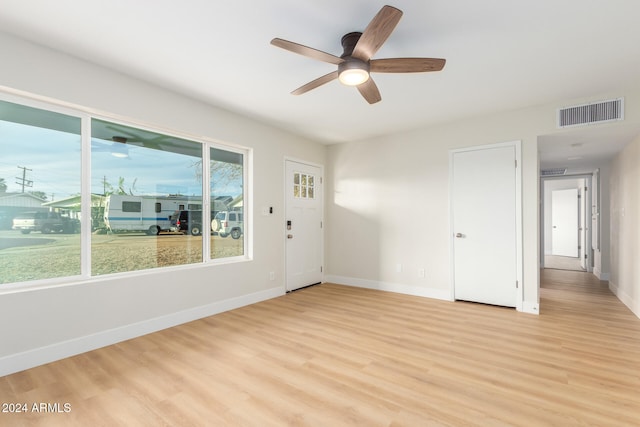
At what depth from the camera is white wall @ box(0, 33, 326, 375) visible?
2.40 meters

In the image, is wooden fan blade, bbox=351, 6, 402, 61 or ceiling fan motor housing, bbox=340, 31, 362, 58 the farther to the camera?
ceiling fan motor housing, bbox=340, 31, 362, 58

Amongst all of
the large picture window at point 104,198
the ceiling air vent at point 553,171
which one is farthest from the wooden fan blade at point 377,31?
the ceiling air vent at point 553,171

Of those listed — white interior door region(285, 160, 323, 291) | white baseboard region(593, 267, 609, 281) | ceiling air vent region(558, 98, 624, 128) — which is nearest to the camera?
ceiling air vent region(558, 98, 624, 128)

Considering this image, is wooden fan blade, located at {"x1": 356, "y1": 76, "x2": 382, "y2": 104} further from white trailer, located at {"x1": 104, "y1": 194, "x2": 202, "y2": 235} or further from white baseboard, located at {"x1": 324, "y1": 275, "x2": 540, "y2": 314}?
white baseboard, located at {"x1": 324, "y1": 275, "x2": 540, "y2": 314}

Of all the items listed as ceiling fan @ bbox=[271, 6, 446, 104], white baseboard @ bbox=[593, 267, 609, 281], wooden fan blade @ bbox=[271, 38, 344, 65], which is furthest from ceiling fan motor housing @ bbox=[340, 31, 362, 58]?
white baseboard @ bbox=[593, 267, 609, 281]

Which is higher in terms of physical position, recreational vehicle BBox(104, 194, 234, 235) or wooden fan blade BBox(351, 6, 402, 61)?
wooden fan blade BBox(351, 6, 402, 61)

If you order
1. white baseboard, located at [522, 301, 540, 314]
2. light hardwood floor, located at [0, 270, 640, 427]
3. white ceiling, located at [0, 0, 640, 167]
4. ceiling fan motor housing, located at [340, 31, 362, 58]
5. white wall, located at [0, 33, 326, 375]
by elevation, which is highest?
white ceiling, located at [0, 0, 640, 167]

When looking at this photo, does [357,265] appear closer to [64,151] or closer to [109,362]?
[109,362]

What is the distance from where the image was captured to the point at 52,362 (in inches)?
98.3

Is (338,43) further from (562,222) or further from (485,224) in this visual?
(562,222)

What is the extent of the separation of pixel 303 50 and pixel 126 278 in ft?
8.93

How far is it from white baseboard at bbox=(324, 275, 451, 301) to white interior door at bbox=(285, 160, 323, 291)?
0.39 metres

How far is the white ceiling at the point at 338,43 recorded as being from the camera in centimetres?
206

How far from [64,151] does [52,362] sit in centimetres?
183
